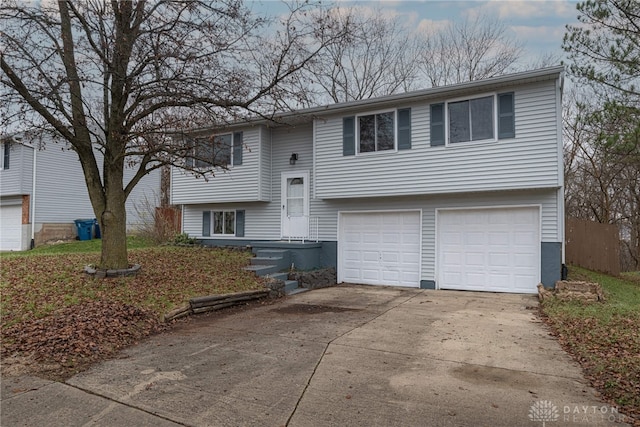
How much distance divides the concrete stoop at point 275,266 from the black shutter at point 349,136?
336cm

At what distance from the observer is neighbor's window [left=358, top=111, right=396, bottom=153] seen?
10.9m

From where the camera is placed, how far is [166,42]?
8062 millimetres

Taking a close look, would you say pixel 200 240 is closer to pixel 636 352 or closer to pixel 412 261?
pixel 412 261

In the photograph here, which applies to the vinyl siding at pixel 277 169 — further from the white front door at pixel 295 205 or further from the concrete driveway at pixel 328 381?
the concrete driveway at pixel 328 381

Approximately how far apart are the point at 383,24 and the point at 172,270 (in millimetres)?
16867

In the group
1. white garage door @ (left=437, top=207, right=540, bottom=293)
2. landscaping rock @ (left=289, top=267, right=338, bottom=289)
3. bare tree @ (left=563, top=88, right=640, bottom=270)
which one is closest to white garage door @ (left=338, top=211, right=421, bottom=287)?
landscaping rock @ (left=289, top=267, right=338, bottom=289)

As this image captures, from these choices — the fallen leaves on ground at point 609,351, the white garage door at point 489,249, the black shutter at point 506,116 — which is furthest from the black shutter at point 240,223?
the fallen leaves on ground at point 609,351

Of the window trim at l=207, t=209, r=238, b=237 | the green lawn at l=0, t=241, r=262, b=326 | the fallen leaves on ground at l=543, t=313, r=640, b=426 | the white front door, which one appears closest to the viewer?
the fallen leaves on ground at l=543, t=313, r=640, b=426

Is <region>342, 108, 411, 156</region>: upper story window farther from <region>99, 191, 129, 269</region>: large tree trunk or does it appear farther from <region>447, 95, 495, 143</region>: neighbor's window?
<region>99, 191, 129, 269</region>: large tree trunk

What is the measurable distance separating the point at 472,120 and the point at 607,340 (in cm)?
595

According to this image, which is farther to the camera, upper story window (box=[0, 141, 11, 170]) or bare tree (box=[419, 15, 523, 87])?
bare tree (box=[419, 15, 523, 87])

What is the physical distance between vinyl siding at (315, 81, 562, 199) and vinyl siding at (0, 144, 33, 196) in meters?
13.8

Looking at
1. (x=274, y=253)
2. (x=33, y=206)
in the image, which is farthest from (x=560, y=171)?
(x=33, y=206)

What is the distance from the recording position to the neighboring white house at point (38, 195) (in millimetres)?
17609
